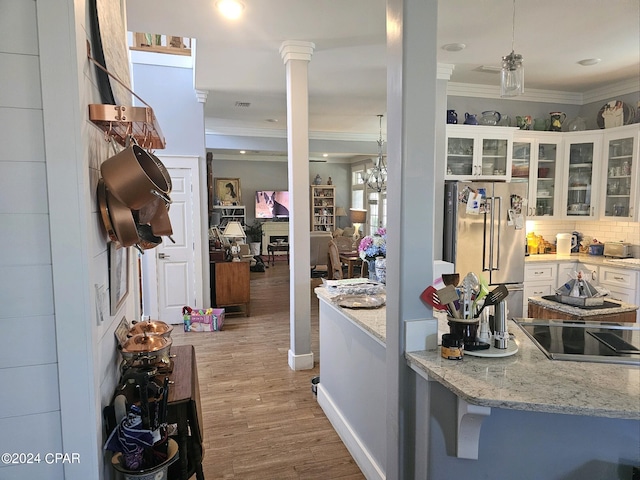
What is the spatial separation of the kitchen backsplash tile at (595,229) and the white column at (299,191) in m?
3.06

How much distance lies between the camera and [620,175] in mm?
4359

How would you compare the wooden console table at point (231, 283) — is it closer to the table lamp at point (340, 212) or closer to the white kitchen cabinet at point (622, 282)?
the white kitchen cabinet at point (622, 282)

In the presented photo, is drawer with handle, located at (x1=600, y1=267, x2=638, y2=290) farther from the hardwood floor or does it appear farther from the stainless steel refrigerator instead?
the hardwood floor

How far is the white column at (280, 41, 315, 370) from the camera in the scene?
135 inches

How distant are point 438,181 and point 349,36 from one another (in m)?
1.74

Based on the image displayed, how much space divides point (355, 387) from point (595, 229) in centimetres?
405

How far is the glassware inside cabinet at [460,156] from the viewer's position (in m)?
4.38

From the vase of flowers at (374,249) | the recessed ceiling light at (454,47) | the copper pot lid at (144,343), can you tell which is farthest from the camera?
the recessed ceiling light at (454,47)

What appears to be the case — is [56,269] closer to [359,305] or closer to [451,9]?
[359,305]

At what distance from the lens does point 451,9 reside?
2727mm

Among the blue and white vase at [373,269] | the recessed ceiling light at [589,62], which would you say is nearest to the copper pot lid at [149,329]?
the blue and white vase at [373,269]

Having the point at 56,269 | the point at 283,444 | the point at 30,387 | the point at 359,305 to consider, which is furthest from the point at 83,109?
the point at 283,444

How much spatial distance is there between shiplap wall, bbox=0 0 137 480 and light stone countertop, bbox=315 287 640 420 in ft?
3.83

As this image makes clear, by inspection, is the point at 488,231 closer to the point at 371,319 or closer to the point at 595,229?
the point at 595,229
